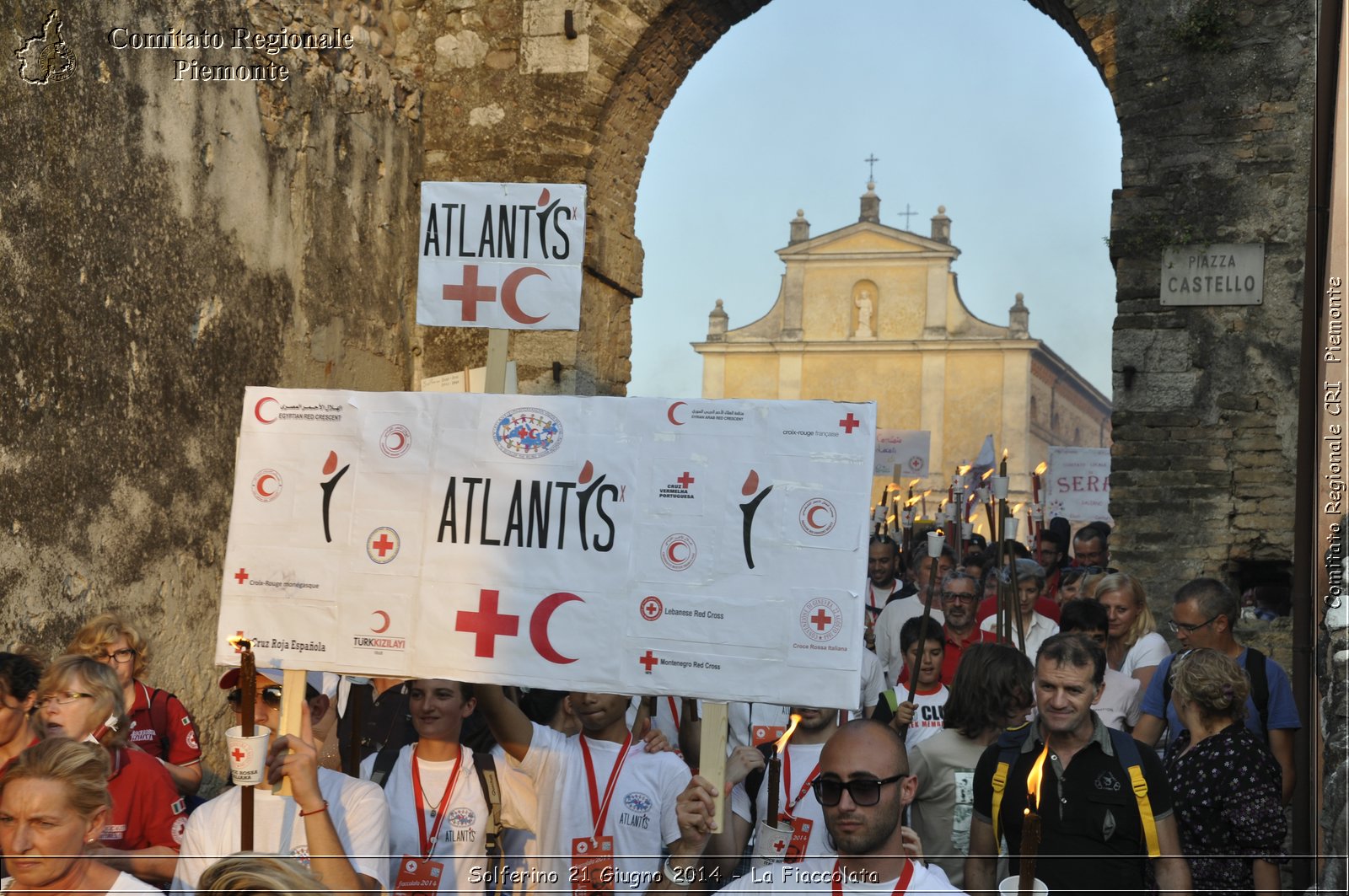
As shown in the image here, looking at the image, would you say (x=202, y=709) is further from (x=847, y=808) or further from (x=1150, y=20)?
(x=1150, y=20)

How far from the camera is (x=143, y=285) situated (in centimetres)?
665

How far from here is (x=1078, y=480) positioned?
1666cm

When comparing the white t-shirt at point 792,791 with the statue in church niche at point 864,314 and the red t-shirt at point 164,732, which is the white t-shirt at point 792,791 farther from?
the statue in church niche at point 864,314

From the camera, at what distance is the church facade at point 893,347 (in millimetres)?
54469

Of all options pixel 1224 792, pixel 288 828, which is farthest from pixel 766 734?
pixel 288 828

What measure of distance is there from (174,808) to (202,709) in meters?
2.95

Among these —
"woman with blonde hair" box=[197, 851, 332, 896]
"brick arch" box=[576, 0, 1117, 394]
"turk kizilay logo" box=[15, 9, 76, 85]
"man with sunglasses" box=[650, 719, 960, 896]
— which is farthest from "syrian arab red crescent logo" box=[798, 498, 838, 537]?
"brick arch" box=[576, 0, 1117, 394]

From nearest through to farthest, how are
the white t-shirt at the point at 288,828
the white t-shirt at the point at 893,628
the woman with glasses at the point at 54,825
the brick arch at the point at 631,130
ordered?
1. the woman with glasses at the point at 54,825
2. the white t-shirt at the point at 288,828
3. the white t-shirt at the point at 893,628
4. the brick arch at the point at 631,130

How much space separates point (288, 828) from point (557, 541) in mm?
1082

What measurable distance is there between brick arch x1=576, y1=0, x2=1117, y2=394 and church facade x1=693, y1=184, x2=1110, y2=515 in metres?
43.5

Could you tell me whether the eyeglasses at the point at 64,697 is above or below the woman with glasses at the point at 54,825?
above

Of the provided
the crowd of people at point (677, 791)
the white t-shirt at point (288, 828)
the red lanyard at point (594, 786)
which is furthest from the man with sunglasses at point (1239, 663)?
the white t-shirt at point (288, 828)

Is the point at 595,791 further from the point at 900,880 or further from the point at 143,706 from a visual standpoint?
the point at 143,706

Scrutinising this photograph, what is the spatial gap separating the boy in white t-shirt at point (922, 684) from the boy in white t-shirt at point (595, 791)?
127 centimetres
